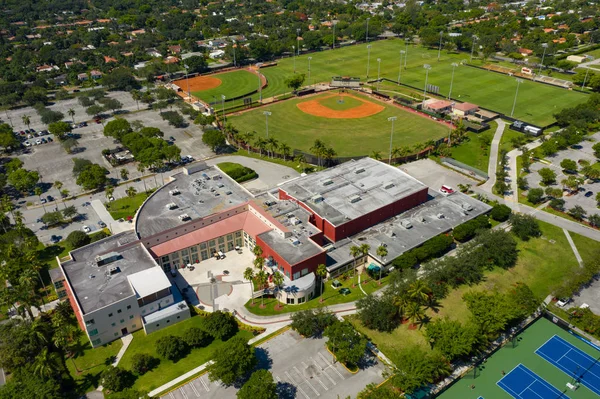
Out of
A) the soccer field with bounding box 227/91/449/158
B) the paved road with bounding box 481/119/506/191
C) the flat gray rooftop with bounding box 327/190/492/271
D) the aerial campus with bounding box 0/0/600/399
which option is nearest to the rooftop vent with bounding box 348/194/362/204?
the aerial campus with bounding box 0/0/600/399

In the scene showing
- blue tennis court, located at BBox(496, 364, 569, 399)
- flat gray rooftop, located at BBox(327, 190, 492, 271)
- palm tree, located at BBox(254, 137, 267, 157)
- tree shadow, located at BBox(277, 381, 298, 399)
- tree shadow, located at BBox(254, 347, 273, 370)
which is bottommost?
blue tennis court, located at BBox(496, 364, 569, 399)

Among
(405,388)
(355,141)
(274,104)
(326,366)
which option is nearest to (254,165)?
(355,141)

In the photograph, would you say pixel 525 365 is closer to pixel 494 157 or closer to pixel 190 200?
pixel 190 200

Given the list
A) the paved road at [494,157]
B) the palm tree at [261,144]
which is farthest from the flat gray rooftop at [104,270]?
the paved road at [494,157]

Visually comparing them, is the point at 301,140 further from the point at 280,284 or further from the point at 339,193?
the point at 280,284

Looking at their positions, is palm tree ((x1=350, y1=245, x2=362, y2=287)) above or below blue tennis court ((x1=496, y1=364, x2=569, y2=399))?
above

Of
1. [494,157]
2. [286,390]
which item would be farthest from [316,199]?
[494,157]

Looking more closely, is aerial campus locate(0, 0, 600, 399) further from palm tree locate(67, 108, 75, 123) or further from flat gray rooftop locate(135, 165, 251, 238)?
palm tree locate(67, 108, 75, 123)
